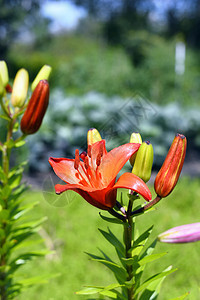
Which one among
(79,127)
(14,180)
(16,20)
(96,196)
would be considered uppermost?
(16,20)

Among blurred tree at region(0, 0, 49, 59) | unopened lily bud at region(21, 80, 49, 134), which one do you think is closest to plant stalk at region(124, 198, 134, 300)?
unopened lily bud at region(21, 80, 49, 134)

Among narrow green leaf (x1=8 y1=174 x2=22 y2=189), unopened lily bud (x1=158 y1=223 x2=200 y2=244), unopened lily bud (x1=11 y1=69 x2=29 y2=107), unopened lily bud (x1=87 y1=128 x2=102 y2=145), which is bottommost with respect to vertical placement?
narrow green leaf (x1=8 y1=174 x2=22 y2=189)

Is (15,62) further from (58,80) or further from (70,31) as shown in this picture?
(70,31)

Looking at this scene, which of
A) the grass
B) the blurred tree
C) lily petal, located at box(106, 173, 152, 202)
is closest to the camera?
lily petal, located at box(106, 173, 152, 202)

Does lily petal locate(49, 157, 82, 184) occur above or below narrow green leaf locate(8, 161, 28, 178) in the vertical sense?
above

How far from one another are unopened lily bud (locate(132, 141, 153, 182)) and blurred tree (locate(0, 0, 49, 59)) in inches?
493

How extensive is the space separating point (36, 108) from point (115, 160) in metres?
0.26

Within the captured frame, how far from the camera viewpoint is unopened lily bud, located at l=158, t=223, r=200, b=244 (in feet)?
1.37

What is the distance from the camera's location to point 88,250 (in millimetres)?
1786

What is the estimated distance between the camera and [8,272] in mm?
750

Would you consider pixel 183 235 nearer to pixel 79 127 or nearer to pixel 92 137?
pixel 92 137

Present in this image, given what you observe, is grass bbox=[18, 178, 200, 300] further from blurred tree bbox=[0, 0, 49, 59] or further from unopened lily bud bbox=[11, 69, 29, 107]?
blurred tree bbox=[0, 0, 49, 59]

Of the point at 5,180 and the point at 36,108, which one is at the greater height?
the point at 36,108

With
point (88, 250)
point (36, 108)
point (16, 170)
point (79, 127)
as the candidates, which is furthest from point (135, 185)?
point (79, 127)
